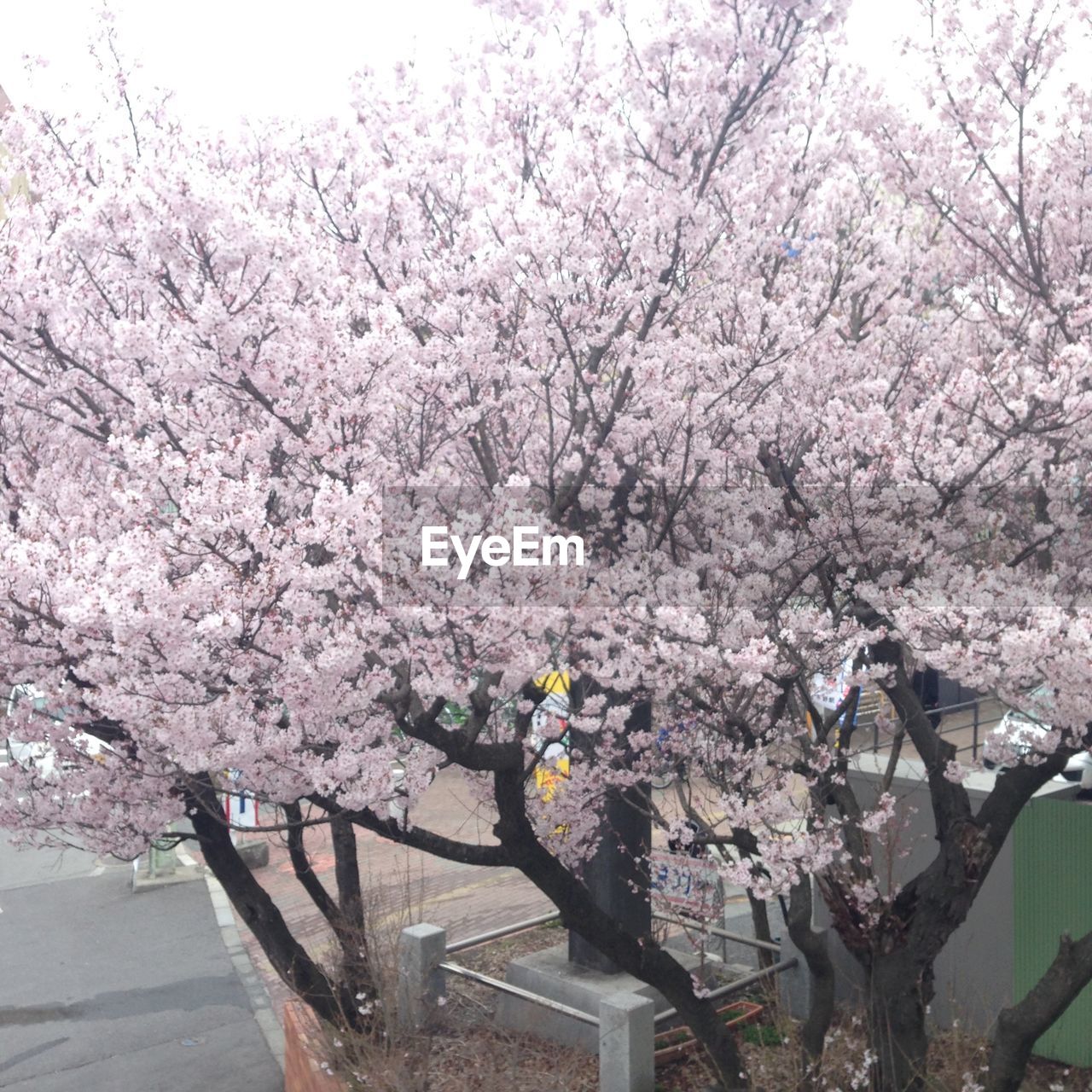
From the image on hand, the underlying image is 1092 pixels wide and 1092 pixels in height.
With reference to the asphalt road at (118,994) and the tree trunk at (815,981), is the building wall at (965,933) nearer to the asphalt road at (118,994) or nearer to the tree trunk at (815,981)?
the tree trunk at (815,981)

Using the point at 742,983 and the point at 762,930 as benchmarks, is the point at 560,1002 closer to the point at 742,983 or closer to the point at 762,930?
the point at 742,983

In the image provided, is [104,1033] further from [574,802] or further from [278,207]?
[278,207]

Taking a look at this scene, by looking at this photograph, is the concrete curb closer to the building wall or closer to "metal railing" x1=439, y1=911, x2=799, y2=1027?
"metal railing" x1=439, y1=911, x2=799, y2=1027

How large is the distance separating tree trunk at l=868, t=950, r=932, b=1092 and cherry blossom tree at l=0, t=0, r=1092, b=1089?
0.03 metres

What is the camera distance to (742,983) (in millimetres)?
7699

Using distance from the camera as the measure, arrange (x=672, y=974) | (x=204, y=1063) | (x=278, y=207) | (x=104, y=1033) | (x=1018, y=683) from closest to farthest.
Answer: (x=1018, y=683) < (x=672, y=974) < (x=278, y=207) < (x=204, y=1063) < (x=104, y=1033)

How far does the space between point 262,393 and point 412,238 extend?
259cm

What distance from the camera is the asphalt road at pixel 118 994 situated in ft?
32.6

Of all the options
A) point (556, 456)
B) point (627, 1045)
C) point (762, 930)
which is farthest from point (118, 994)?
point (556, 456)

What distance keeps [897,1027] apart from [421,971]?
339cm

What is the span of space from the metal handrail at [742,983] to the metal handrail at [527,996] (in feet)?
1.45

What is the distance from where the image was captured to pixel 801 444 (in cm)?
787

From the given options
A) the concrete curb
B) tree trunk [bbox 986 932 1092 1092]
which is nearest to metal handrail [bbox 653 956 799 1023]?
tree trunk [bbox 986 932 1092 1092]

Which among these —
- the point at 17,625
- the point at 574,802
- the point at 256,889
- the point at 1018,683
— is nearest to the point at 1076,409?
the point at 1018,683
